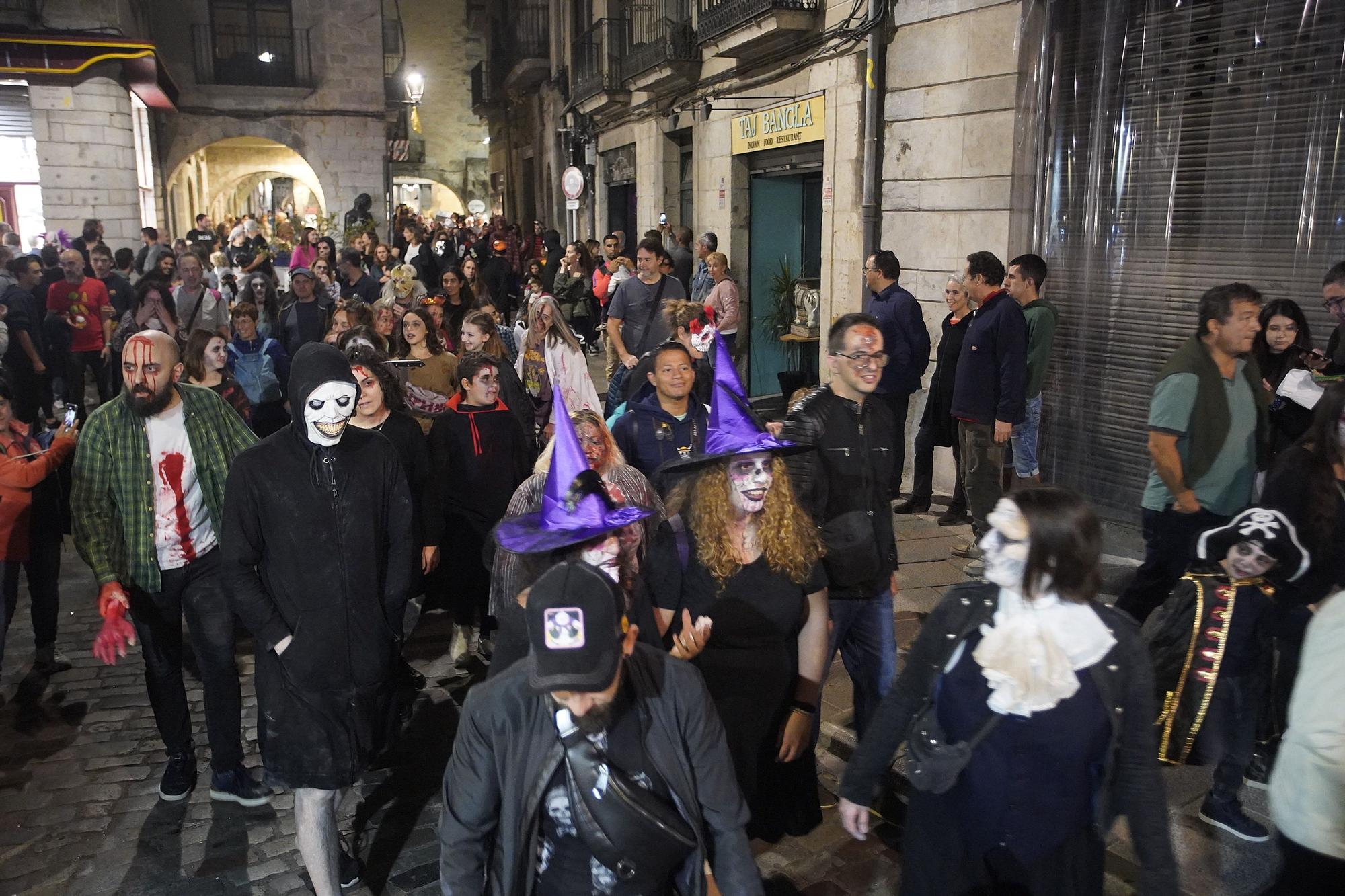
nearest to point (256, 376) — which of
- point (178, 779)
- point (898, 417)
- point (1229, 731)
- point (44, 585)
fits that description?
point (44, 585)

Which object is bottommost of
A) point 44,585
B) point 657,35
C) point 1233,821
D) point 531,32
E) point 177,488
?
point 1233,821

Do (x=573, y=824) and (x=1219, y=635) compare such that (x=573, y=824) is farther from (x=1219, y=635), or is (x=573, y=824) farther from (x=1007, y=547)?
(x=1219, y=635)

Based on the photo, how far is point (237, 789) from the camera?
4285 mm

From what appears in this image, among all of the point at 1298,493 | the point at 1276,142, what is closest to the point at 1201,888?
the point at 1298,493

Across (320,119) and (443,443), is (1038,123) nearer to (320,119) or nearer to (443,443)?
(443,443)

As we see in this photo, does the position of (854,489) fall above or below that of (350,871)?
above

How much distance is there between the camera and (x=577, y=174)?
→ 1784cm

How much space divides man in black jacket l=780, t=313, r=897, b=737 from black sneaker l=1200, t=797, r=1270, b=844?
1225 millimetres

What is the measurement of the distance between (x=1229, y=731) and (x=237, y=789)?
382 cm

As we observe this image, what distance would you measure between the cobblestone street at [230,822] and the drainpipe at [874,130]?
4.86 m

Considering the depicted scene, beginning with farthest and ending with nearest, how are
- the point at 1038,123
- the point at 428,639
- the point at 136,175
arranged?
the point at 136,175 < the point at 1038,123 < the point at 428,639

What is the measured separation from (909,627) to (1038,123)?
4055 mm

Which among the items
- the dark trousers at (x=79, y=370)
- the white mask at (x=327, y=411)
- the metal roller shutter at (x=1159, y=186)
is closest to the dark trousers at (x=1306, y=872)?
the white mask at (x=327, y=411)

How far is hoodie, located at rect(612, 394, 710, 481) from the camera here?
15.1 ft
